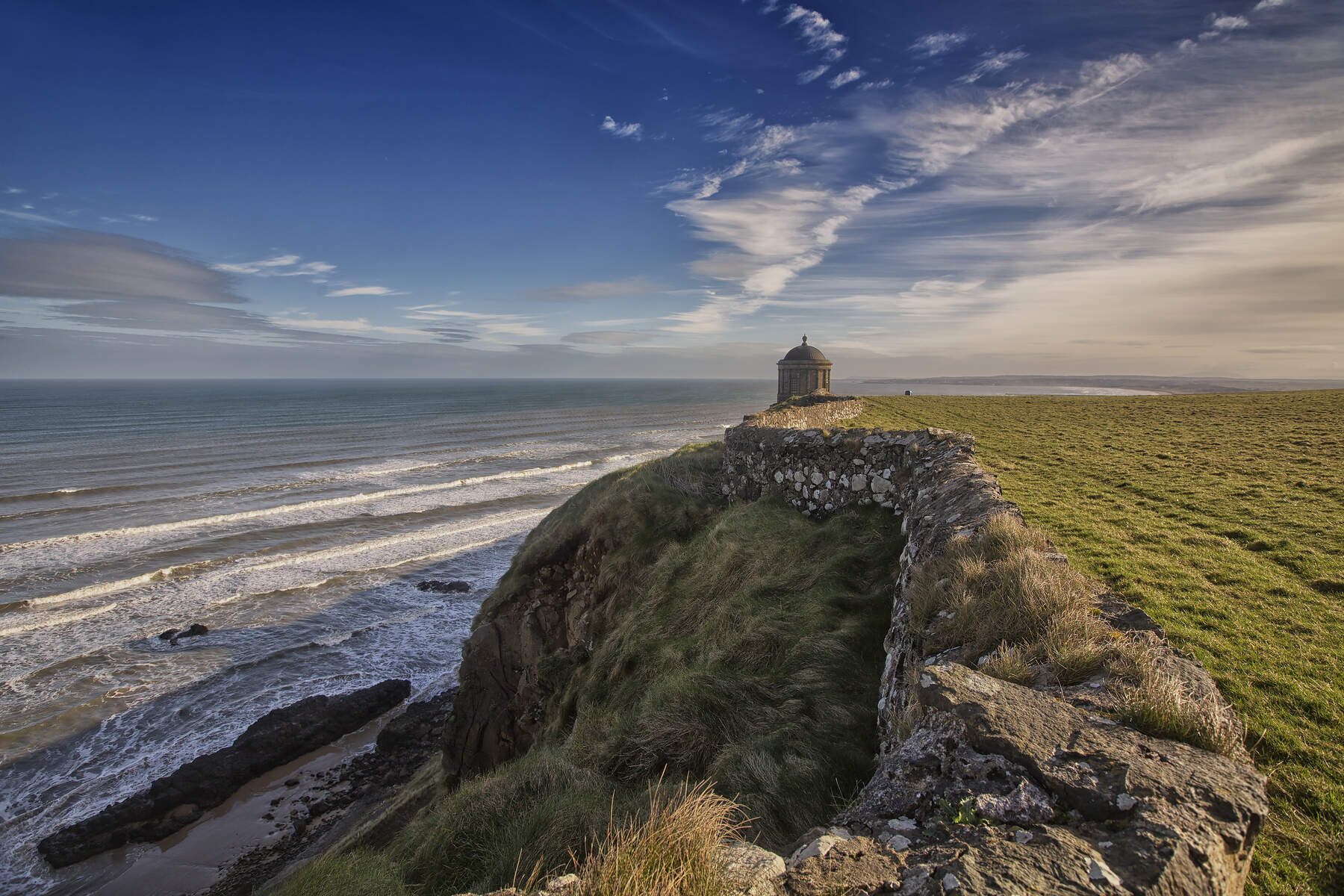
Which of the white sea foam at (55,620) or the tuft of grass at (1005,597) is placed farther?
the white sea foam at (55,620)

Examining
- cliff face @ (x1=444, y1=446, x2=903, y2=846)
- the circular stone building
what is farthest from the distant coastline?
cliff face @ (x1=444, y1=446, x2=903, y2=846)

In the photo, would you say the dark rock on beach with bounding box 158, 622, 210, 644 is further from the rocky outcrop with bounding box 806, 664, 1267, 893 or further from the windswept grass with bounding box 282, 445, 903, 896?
the rocky outcrop with bounding box 806, 664, 1267, 893

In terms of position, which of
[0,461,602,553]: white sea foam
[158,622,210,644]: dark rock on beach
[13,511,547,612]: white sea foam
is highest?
[0,461,602,553]: white sea foam

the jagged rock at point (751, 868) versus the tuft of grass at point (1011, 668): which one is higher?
the tuft of grass at point (1011, 668)

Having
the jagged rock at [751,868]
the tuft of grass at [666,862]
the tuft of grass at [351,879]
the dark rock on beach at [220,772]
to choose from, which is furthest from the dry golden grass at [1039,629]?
the dark rock on beach at [220,772]

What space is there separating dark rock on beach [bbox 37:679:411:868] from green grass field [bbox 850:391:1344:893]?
59.8 feet

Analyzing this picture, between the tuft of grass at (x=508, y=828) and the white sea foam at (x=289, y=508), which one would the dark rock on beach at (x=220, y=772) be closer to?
the tuft of grass at (x=508, y=828)

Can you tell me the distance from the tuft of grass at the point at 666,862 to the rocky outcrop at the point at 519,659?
33.6ft

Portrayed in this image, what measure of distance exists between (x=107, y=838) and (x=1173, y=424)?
32.3 metres

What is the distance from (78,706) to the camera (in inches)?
617

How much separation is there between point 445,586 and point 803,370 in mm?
30978

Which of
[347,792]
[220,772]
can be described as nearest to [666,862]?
[347,792]

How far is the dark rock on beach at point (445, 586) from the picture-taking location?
77.7 feet

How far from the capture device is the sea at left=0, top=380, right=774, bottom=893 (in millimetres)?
14477
